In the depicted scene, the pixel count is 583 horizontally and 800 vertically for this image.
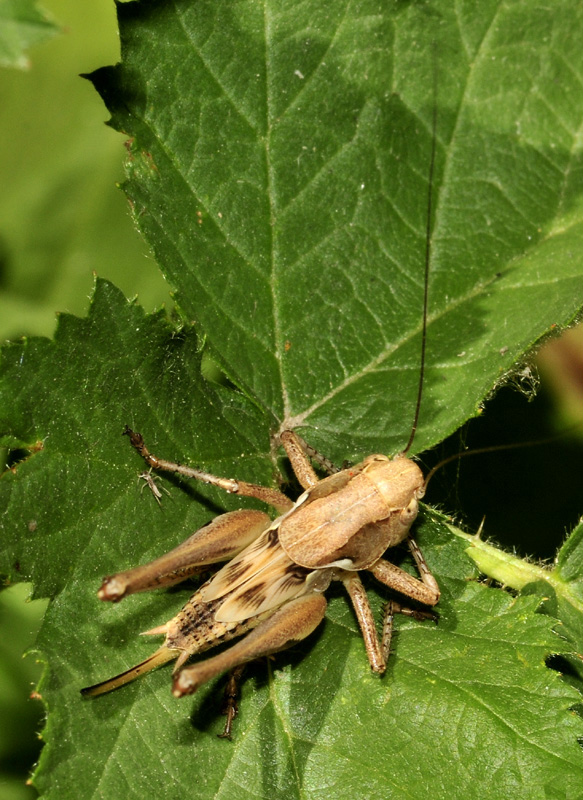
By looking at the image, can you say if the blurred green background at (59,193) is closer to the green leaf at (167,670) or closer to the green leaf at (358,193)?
the green leaf at (358,193)

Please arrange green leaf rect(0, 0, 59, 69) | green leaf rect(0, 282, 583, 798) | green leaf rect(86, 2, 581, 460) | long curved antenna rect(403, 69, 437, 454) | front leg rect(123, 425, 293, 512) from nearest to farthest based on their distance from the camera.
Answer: green leaf rect(0, 0, 59, 69) < green leaf rect(0, 282, 583, 798) < front leg rect(123, 425, 293, 512) < green leaf rect(86, 2, 581, 460) < long curved antenna rect(403, 69, 437, 454)

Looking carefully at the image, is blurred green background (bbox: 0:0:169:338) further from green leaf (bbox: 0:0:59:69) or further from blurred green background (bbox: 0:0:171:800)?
green leaf (bbox: 0:0:59:69)

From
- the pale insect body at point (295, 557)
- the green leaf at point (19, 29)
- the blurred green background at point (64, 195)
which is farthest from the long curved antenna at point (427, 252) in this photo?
the blurred green background at point (64, 195)

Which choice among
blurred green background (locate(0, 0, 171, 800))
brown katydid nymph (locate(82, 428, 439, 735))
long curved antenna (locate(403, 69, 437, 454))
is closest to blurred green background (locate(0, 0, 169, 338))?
blurred green background (locate(0, 0, 171, 800))

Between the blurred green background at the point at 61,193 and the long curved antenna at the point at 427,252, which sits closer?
the long curved antenna at the point at 427,252

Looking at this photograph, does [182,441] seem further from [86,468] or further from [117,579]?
[117,579]

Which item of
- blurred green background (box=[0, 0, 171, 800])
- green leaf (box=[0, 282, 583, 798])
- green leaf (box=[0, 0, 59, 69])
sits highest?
blurred green background (box=[0, 0, 171, 800])

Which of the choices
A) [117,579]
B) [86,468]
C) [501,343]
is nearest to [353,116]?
[501,343]
